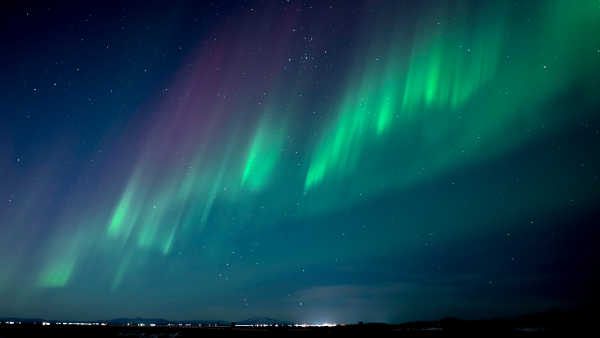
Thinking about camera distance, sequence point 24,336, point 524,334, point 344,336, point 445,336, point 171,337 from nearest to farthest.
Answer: point 524,334 < point 445,336 < point 344,336 < point 24,336 < point 171,337

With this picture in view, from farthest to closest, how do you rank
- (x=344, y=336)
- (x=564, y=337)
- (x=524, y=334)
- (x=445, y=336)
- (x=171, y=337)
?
(x=171, y=337), (x=344, y=336), (x=445, y=336), (x=524, y=334), (x=564, y=337)

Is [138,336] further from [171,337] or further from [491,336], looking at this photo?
[491,336]

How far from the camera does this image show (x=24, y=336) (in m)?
61.2

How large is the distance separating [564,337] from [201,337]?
51.7m

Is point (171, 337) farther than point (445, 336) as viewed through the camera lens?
Yes

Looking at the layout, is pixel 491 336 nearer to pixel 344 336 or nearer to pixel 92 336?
pixel 344 336

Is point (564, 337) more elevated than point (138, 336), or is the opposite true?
point (564, 337)

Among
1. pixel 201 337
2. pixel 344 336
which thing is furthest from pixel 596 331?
pixel 201 337

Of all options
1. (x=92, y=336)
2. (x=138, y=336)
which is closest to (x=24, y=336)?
(x=92, y=336)

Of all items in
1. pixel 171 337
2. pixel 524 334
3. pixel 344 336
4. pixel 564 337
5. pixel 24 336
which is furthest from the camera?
pixel 171 337

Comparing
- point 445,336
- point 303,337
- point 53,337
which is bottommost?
point 53,337

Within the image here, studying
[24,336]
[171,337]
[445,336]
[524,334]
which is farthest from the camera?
[171,337]

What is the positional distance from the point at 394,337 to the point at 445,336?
5.99 metres

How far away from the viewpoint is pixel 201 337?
6631cm
